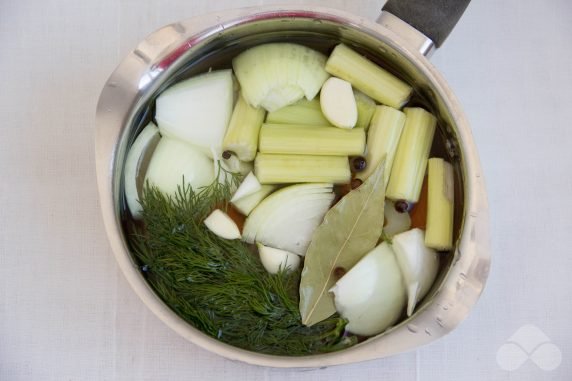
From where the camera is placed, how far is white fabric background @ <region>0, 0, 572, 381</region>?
2.58ft

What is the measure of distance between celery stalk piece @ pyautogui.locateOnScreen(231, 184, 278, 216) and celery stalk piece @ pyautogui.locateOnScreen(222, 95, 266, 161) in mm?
45

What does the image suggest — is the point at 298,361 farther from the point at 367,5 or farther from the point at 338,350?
the point at 367,5

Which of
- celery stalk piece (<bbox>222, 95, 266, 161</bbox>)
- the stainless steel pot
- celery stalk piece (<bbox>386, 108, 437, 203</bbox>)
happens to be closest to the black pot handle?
the stainless steel pot

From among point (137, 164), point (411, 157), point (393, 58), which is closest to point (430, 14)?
point (393, 58)

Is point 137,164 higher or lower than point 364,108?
lower

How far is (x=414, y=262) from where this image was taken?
0.72 m

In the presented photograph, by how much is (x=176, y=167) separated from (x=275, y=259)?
0.17 meters

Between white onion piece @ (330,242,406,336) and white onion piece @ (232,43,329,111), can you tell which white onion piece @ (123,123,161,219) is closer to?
white onion piece @ (232,43,329,111)

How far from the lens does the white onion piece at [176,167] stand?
29.3 inches

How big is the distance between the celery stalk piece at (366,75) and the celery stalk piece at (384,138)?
0.06 ft

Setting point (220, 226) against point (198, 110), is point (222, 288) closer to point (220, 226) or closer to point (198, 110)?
point (220, 226)

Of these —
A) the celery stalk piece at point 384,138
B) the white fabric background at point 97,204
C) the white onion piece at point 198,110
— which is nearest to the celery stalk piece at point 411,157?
the celery stalk piece at point 384,138

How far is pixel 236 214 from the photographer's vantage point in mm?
767

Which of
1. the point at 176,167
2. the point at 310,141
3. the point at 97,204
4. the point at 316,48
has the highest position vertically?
the point at 316,48
